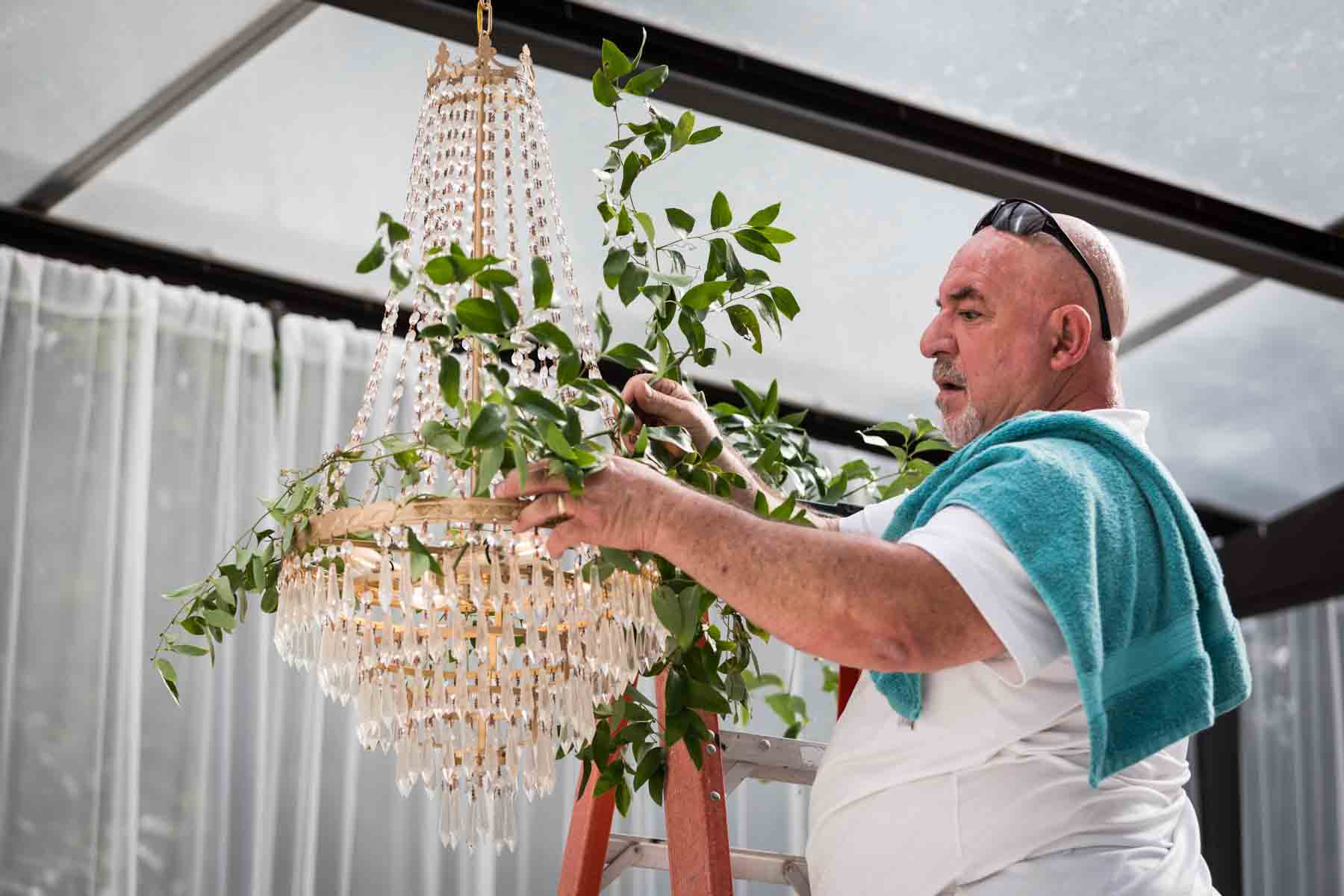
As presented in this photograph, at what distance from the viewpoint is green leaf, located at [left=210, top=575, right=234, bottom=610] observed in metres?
1.74

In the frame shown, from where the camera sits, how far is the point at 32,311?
11.0ft

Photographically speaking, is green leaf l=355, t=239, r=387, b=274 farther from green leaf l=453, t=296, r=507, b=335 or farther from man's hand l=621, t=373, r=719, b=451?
man's hand l=621, t=373, r=719, b=451

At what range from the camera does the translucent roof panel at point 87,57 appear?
9.15 feet

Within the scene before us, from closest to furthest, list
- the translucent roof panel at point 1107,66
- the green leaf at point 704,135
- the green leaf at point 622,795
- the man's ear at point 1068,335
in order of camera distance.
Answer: the green leaf at point 704,135 → the man's ear at point 1068,335 → the green leaf at point 622,795 → the translucent roof panel at point 1107,66

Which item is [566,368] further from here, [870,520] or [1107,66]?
[1107,66]

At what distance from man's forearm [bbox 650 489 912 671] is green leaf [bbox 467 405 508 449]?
19 cm

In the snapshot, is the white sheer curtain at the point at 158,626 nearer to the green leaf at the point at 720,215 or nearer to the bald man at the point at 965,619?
the bald man at the point at 965,619

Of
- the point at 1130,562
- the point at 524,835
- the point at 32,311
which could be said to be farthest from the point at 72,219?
the point at 1130,562

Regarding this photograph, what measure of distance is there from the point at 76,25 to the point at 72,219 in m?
0.81

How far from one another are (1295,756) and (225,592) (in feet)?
13.5

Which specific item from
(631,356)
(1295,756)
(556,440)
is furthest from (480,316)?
(1295,756)

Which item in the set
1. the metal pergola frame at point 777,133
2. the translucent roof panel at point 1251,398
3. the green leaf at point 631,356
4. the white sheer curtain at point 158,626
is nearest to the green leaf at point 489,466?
the green leaf at point 631,356

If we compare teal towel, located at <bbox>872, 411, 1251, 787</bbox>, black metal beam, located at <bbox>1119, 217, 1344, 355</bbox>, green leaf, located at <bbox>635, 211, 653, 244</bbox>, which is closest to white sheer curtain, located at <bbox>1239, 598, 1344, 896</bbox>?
black metal beam, located at <bbox>1119, 217, 1344, 355</bbox>

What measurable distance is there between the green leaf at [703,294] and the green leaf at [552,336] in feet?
0.94
